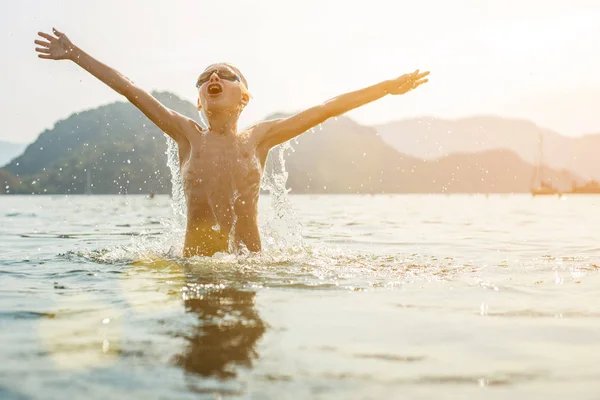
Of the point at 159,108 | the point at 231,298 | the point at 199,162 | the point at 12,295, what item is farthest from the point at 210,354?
the point at 159,108

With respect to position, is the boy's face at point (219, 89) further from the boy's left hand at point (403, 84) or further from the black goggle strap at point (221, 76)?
the boy's left hand at point (403, 84)

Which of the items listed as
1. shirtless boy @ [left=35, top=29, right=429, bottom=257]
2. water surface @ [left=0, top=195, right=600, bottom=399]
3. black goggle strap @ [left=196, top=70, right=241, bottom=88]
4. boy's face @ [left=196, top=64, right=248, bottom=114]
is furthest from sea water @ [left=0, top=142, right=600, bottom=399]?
black goggle strap @ [left=196, top=70, right=241, bottom=88]

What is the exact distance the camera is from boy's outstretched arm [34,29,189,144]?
6922mm

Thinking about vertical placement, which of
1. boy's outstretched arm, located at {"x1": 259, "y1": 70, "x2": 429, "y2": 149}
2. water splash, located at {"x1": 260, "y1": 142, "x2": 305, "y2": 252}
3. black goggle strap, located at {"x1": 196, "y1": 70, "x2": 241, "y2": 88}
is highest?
black goggle strap, located at {"x1": 196, "y1": 70, "x2": 241, "y2": 88}

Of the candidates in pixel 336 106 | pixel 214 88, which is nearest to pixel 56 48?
pixel 214 88

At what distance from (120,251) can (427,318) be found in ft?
19.4

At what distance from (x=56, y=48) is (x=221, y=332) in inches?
194

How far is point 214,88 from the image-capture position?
22.7ft

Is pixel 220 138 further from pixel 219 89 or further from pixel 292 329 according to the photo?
pixel 292 329

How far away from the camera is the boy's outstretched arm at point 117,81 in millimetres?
6922

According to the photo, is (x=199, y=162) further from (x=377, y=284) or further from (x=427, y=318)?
(x=427, y=318)

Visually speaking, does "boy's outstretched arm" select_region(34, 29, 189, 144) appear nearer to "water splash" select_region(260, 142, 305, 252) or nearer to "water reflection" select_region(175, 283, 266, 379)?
"water splash" select_region(260, 142, 305, 252)

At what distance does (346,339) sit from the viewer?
385 centimetres

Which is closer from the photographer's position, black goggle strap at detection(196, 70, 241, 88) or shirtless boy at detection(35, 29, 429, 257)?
shirtless boy at detection(35, 29, 429, 257)
